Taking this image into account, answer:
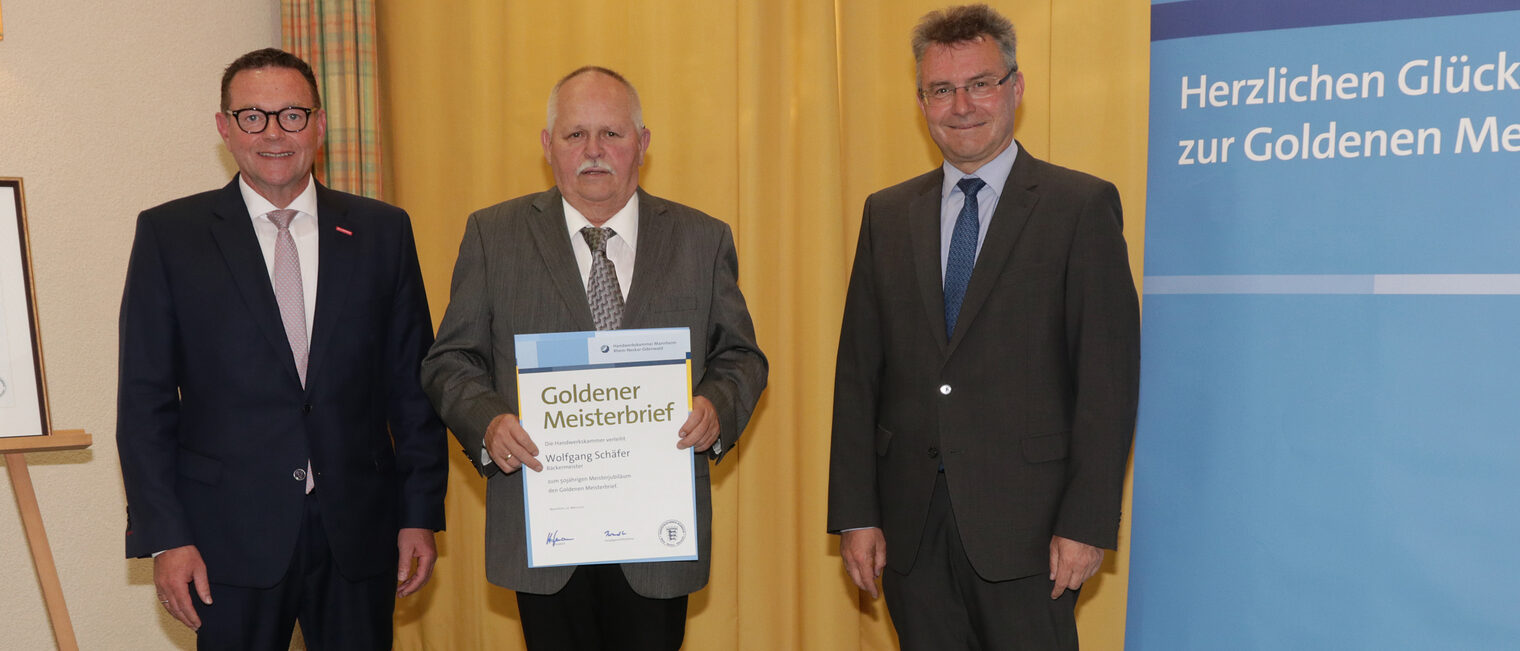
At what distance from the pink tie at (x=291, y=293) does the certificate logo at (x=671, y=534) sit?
2.71 ft

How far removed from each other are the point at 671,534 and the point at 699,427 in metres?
0.24

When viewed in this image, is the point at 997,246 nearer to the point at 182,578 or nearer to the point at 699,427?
the point at 699,427

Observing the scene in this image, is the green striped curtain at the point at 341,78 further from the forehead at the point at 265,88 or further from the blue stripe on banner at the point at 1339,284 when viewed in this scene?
the blue stripe on banner at the point at 1339,284

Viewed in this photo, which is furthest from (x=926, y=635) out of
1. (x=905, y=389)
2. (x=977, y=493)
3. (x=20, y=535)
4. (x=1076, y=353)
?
(x=20, y=535)

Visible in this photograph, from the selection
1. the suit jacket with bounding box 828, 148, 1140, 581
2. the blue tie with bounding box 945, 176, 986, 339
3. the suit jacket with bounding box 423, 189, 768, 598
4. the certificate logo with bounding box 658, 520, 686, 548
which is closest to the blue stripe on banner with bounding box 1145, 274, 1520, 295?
the suit jacket with bounding box 828, 148, 1140, 581

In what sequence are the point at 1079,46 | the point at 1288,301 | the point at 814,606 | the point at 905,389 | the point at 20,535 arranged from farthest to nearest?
the point at 814,606
the point at 20,535
the point at 1079,46
the point at 1288,301
the point at 905,389

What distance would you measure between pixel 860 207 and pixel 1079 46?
0.90 meters

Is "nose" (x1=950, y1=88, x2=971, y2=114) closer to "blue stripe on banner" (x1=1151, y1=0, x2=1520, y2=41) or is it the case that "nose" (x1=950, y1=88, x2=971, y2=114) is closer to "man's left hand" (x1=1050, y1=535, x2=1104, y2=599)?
"man's left hand" (x1=1050, y1=535, x2=1104, y2=599)

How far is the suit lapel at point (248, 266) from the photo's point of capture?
2273mm

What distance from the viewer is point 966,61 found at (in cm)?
224

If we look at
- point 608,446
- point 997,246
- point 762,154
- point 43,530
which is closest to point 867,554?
point 608,446

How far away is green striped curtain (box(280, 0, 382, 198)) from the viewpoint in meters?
3.91

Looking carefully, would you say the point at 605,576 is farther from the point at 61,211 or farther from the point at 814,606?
the point at 61,211

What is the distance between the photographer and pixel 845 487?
236 centimetres
